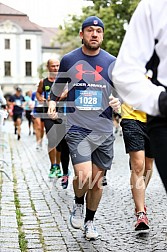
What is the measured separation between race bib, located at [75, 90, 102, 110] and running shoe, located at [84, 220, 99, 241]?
1.01m

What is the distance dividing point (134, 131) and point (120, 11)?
34117 mm

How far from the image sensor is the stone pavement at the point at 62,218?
5.24 meters

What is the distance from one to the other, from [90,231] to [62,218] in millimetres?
1003

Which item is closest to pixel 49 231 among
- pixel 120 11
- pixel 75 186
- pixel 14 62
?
pixel 75 186

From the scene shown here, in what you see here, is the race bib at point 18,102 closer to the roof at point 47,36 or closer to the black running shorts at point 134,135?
the black running shorts at point 134,135

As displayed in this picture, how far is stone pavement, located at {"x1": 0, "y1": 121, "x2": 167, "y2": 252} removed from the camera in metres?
5.24

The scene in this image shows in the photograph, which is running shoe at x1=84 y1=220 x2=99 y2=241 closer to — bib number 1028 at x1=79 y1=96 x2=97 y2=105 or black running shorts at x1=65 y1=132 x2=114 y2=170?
black running shorts at x1=65 y1=132 x2=114 y2=170

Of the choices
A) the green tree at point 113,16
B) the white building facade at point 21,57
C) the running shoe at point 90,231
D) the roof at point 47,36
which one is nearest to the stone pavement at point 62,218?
the running shoe at point 90,231

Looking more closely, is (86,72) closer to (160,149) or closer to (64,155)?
(160,149)

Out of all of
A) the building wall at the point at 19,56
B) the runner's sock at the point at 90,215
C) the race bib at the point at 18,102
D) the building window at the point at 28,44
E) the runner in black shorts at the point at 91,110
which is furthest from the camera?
the building window at the point at 28,44

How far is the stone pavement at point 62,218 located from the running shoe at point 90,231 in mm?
58

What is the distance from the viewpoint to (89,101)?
221 inches

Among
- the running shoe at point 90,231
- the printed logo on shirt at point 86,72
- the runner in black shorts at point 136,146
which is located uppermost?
the printed logo on shirt at point 86,72

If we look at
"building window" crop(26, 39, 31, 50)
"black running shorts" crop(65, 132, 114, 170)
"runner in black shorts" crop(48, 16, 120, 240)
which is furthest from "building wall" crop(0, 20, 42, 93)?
"black running shorts" crop(65, 132, 114, 170)
